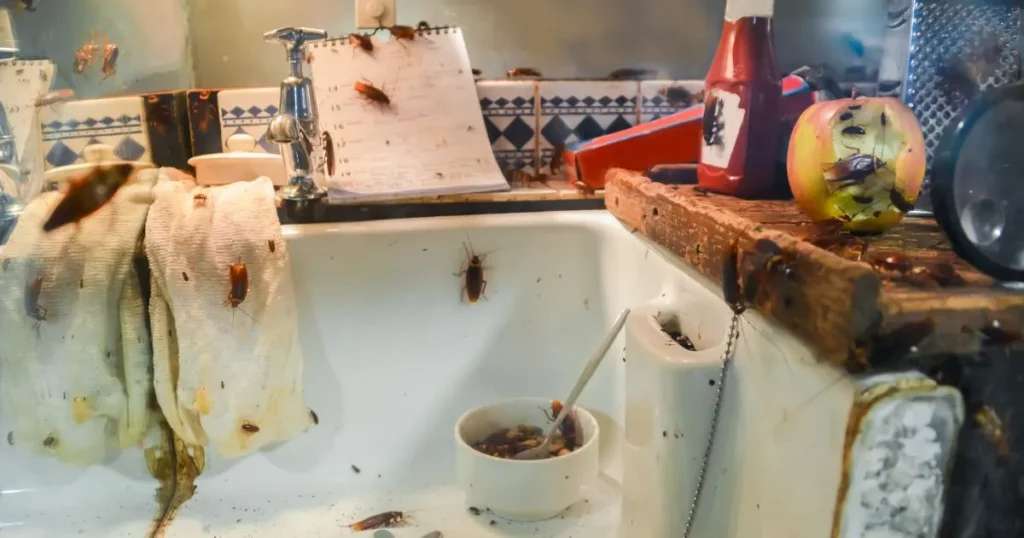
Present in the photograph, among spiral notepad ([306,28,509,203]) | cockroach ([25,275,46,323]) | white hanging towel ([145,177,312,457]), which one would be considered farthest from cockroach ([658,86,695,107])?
cockroach ([25,275,46,323])

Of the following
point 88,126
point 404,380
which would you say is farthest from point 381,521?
point 88,126

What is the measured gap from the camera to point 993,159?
42 centimetres

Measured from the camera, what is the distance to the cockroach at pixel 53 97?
41.7 inches

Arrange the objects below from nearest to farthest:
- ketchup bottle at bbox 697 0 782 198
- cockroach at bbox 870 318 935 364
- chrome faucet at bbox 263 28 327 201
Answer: cockroach at bbox 870 318 935 364 < ketchup bottle at bbox 697 0 782 198 < chrome faucet at bbox 263 28 327 201

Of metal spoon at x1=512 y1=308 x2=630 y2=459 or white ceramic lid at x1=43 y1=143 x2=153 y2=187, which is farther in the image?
white ceramic lid at x1=43 y1=143 x2=153 y2=187

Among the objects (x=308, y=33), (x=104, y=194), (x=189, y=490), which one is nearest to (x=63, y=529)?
(x=189, y=490)

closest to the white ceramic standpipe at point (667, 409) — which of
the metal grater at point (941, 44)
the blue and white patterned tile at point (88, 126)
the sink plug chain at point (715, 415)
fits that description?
the sink plug chain at point (715, 415)

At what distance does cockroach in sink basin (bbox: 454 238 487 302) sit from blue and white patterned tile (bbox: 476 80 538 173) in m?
0.26

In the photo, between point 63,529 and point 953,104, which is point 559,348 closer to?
point 953,104

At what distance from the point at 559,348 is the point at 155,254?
54cm

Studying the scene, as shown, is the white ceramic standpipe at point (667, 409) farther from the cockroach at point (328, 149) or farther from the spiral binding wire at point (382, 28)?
the spiral binding wire at point (382, 28)

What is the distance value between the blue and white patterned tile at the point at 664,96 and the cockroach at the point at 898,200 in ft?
2.26

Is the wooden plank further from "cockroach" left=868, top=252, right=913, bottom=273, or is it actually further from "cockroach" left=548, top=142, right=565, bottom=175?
"cockroach" left=548, top=142, right=565, bottom=175

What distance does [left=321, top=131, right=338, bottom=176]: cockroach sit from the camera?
101 cm
